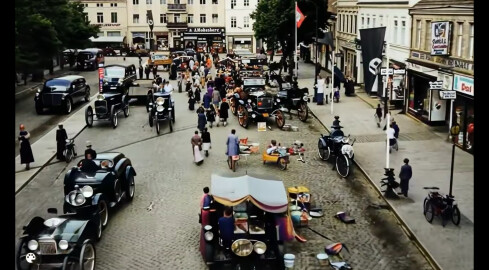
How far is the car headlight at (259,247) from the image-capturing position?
12094 millimetres

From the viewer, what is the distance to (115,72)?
1410 inches

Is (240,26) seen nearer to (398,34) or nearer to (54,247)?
(398,34)

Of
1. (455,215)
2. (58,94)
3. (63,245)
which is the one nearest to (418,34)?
(455,215)

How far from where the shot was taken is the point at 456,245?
13.8 meters

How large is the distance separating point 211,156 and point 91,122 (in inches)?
345

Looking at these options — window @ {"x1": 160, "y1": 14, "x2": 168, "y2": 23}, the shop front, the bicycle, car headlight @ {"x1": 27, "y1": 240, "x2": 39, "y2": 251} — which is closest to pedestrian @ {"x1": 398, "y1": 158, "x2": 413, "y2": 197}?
the bicycle

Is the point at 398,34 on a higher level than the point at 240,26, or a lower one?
lower

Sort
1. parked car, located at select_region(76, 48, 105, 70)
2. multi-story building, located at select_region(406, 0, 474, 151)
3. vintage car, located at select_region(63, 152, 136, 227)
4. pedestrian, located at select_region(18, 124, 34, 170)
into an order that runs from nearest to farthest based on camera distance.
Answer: vintage car, located at select_region(63, 152, 136, 227) < pedestrian, located at select_region(18, 124, 34, 170) < multi-story building, located at select_region(406, 0, 474, 151) < parked car, located at select_region(76, 48, 105, 70)

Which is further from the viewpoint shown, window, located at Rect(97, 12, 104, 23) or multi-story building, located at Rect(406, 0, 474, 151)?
window, located at Rect(97, 12, 104, 23)

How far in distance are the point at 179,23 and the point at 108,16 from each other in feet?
33.1

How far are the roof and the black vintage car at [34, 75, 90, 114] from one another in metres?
20.5

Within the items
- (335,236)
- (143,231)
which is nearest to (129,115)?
(143,231)

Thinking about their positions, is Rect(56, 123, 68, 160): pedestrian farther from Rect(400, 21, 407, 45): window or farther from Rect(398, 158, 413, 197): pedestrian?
Rect(400, 21, 407, 45): window

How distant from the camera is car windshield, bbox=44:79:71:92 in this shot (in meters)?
32.5
